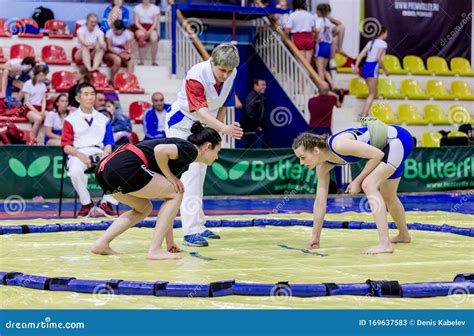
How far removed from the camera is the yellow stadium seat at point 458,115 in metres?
16.0

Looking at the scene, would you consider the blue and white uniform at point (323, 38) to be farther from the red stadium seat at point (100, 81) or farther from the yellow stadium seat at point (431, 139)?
the red stadium seat at point (100, 81)

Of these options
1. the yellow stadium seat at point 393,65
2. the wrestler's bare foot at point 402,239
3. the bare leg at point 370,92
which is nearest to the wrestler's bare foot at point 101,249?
the wrestler's bare foot at point 402,239

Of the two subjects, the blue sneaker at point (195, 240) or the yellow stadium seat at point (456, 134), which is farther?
the yellow stadium seat at point (456, 134)

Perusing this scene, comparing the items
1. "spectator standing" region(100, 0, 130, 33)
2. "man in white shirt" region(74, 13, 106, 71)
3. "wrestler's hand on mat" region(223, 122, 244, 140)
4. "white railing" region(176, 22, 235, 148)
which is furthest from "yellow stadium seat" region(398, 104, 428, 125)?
"wrestler's hand on mat" region(223, 122, 244, 140)

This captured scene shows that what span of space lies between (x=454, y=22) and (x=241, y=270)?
15.3 m

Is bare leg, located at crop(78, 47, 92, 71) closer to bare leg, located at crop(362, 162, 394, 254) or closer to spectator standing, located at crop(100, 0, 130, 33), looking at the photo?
spectator standing, located at crop(100, 0, 130, 33)

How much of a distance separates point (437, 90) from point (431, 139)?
2.27 meters

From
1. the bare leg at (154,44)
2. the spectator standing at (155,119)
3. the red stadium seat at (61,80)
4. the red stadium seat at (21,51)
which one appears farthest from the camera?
the bare leg at (154,44)

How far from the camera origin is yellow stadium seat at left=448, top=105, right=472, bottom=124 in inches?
631

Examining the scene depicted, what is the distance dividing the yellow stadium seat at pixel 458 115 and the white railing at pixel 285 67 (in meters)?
3.50

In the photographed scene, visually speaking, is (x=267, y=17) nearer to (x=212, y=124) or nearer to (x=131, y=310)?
(x=212, y=124)

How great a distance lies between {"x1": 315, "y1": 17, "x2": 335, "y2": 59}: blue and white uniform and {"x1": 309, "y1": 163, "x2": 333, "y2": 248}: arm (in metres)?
8.83
